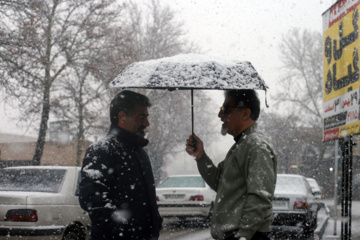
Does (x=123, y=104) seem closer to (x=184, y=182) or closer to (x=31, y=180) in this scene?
(x=31, y=180)

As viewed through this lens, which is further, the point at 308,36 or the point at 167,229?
the point at 308,36

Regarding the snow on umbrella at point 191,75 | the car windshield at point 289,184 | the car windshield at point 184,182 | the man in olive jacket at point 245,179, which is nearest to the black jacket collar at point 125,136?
the snow on umbrella at point 191,75

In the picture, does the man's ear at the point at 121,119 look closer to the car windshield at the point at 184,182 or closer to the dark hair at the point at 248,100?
the dark hair at the point at 248,100

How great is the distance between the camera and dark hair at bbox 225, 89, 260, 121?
12.6 feet

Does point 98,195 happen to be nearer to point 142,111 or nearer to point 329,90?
point 142,111

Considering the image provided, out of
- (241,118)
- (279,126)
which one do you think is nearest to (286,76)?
(279,126)

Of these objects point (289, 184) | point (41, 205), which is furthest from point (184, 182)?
point (41, 205)

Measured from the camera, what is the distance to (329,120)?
7.95m

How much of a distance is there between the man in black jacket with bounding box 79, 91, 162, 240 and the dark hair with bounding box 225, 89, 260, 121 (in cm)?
58

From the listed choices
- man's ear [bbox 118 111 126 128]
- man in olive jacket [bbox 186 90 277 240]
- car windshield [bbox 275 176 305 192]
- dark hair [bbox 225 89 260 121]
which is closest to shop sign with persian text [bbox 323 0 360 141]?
dark hair [bbox 225 89 260 121]

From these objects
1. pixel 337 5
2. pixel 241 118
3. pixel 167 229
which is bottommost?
pixel 167 229

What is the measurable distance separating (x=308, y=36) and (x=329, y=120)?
43.2m

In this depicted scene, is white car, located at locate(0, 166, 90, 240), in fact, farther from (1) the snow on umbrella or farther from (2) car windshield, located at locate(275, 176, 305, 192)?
→ (2) car windshield, located at locate(275, 176, 305, 192)

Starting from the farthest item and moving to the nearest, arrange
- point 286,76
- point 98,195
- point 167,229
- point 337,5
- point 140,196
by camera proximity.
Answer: point 286,76, point 167,229, point 337,5, point 140,196, point 98,195
